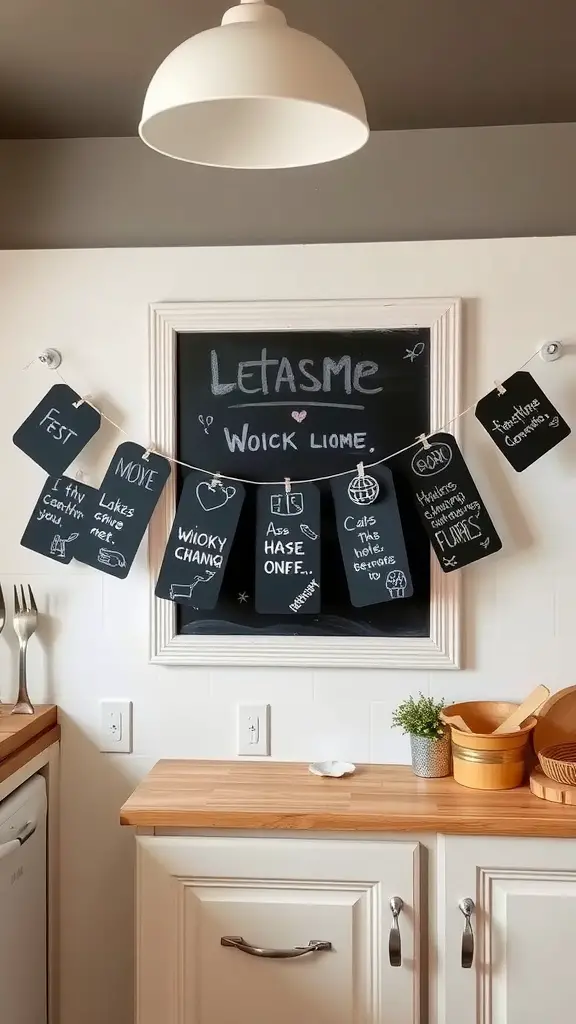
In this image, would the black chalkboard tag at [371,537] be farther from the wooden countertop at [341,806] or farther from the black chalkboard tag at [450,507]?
the wooden countertop at [341,806]

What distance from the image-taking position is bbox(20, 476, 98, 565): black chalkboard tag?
Result: 227 cm

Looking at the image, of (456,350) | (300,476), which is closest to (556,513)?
(456,350)

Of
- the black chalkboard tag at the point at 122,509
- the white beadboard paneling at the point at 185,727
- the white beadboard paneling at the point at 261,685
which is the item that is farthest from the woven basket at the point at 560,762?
the black chalkboard tag at the point at 122,509

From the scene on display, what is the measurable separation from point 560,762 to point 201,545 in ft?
3.18

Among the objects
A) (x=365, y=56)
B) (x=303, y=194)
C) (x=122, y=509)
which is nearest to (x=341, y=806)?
(x=122, y=509)

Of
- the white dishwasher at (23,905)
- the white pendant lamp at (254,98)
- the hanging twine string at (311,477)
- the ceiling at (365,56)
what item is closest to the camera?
the white pendant lamp at (254,98)

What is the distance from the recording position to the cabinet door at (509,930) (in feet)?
6.04

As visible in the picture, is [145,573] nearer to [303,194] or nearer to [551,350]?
[303,194]

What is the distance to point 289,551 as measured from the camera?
7.32 feet

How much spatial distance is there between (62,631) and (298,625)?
0.61 metres

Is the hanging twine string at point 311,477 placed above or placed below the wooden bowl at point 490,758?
above

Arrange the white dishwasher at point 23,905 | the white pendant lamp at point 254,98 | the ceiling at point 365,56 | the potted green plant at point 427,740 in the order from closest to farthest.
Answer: the white pendant lamp at point 254,98
the ceiling at point 365,56
the white dishwasher at point 23,905
the potted green plant at point 427,740

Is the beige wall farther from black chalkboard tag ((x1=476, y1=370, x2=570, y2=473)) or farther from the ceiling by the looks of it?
black chalkboard tag ((x1=476, y1=370, x2=570, y2=473))

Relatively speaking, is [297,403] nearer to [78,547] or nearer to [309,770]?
[78,547]
